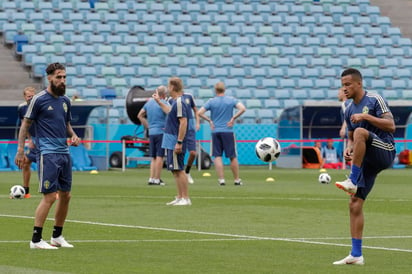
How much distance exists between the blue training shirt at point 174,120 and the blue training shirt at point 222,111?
5528 mm

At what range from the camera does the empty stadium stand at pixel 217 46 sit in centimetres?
4078

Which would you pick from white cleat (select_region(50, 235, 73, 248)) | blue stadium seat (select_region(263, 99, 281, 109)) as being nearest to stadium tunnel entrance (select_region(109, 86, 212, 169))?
blue stadium seat (select_region(263, 99, 281, 109))

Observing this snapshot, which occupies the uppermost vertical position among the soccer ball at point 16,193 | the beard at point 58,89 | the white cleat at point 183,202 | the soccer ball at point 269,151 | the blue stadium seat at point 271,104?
the beard at point 58,89

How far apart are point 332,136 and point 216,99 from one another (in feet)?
50.2

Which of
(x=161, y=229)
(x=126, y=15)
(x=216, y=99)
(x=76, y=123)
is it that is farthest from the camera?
(x=126, y=15)

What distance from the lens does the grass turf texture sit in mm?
10188

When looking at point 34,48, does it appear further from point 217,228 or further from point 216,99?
point 217,228

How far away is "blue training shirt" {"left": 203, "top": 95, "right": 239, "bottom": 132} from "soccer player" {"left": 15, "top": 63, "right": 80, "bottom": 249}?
13.2 m

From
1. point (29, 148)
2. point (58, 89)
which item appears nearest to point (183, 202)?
point (29, 148)

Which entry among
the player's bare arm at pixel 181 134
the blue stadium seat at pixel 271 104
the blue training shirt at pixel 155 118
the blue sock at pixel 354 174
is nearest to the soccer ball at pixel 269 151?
the player's bare arm at pixel 181 134

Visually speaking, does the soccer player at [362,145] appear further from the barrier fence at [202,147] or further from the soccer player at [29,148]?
the barrier fence at [202,147]

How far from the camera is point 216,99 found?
83.6ft

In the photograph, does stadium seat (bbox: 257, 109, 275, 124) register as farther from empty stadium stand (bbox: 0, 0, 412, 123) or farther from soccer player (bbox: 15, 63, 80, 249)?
soccer player (bbox: 15, 63, 80, 249)

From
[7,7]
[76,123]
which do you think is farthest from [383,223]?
[7,7]
